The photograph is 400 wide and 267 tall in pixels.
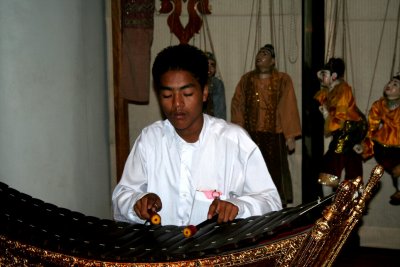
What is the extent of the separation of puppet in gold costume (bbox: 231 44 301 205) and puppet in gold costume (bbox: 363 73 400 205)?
1.60ft

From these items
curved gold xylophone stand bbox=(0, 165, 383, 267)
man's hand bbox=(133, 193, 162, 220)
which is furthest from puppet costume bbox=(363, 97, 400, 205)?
man's hand bbox=(133, 193, 162, 220)

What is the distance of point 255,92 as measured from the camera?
4055mm

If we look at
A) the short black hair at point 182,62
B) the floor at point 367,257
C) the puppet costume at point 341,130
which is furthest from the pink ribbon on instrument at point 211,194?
the floor at point 367,257

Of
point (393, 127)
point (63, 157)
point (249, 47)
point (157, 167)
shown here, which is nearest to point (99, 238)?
point (157, 167)

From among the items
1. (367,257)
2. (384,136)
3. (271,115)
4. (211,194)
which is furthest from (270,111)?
(211,194)

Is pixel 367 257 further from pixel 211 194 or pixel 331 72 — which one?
pixel 211 194

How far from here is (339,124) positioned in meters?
3.76

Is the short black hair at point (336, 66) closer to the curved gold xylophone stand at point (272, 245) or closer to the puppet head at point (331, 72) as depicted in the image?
the puppet head at point (331, 72)

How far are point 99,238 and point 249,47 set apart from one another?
2805 millimetres

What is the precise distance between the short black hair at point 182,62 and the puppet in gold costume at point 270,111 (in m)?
1.89

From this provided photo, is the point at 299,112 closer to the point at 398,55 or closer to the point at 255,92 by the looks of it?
the point at 255,92

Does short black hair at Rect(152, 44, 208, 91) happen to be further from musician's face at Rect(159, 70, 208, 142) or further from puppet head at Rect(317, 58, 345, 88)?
puppet head at Rect(317, 58, 345, 88)

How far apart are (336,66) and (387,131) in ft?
1.74

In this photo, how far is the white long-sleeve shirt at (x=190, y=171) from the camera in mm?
2100
